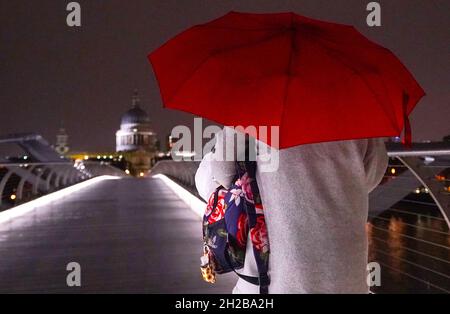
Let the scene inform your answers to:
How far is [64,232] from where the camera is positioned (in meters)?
6.46

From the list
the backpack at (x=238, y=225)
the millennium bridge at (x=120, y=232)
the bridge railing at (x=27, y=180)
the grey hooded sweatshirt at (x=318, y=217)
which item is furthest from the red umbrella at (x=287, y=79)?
the bridge railing at (x=27, y=180)

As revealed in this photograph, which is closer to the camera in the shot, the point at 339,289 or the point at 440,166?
the point at 339,289

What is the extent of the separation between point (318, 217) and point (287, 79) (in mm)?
429

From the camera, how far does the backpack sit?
170 cm

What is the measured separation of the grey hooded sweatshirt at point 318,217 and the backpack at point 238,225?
57 mm

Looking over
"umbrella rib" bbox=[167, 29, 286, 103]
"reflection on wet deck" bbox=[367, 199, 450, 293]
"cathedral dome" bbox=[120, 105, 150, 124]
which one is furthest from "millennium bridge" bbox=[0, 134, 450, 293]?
"cathedral dome" bbox=[120, 105, 150, 124]

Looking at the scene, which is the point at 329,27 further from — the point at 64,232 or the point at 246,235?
the point at 64,232

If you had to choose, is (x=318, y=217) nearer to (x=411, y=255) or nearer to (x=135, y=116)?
(x=411, y=255)

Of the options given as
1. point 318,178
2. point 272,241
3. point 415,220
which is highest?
point 318,178

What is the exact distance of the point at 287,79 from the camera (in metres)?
1.51

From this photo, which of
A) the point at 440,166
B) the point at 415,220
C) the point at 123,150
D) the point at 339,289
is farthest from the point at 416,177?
the point at 123,150

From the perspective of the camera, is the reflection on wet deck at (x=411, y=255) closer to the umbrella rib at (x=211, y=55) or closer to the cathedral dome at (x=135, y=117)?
the umbrella rib at (x=211, y=55)
